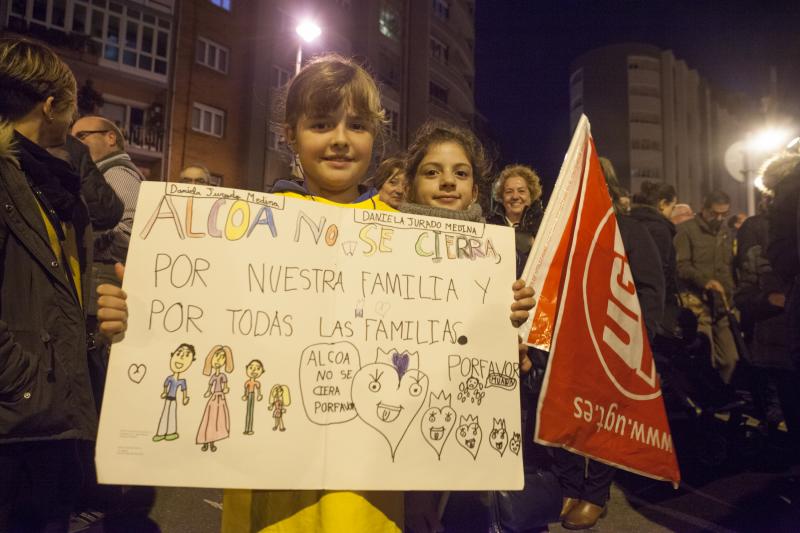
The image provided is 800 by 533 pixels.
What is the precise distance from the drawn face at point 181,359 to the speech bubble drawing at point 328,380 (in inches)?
11.6

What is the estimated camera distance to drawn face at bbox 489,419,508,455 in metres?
1.66

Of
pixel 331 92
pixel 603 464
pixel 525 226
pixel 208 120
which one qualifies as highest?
pixel 208 120

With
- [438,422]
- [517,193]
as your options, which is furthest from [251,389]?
[517,193]

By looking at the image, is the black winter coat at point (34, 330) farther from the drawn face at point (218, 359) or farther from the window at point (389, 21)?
the window at point (389, 21)

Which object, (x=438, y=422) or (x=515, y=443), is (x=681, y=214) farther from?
(x=438, y=422)

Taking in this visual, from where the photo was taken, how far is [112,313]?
4.91 feet

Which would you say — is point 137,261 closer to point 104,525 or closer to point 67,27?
point 104,525

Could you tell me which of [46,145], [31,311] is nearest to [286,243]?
[31,311]

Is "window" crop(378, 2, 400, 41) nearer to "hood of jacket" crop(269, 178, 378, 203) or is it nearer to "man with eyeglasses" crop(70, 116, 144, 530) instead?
"man with eyeglasses" crop(70, 116, 144, 530)

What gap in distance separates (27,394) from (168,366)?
22.8 inches

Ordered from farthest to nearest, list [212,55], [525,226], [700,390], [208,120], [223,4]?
[223,4] → [212,55] → [208,120] → [700,390] → [525,226]

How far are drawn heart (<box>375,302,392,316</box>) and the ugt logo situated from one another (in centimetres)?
98

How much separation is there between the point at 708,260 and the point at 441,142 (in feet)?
16.2

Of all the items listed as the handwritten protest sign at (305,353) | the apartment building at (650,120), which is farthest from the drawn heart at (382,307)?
the apartment building at (650,120)
